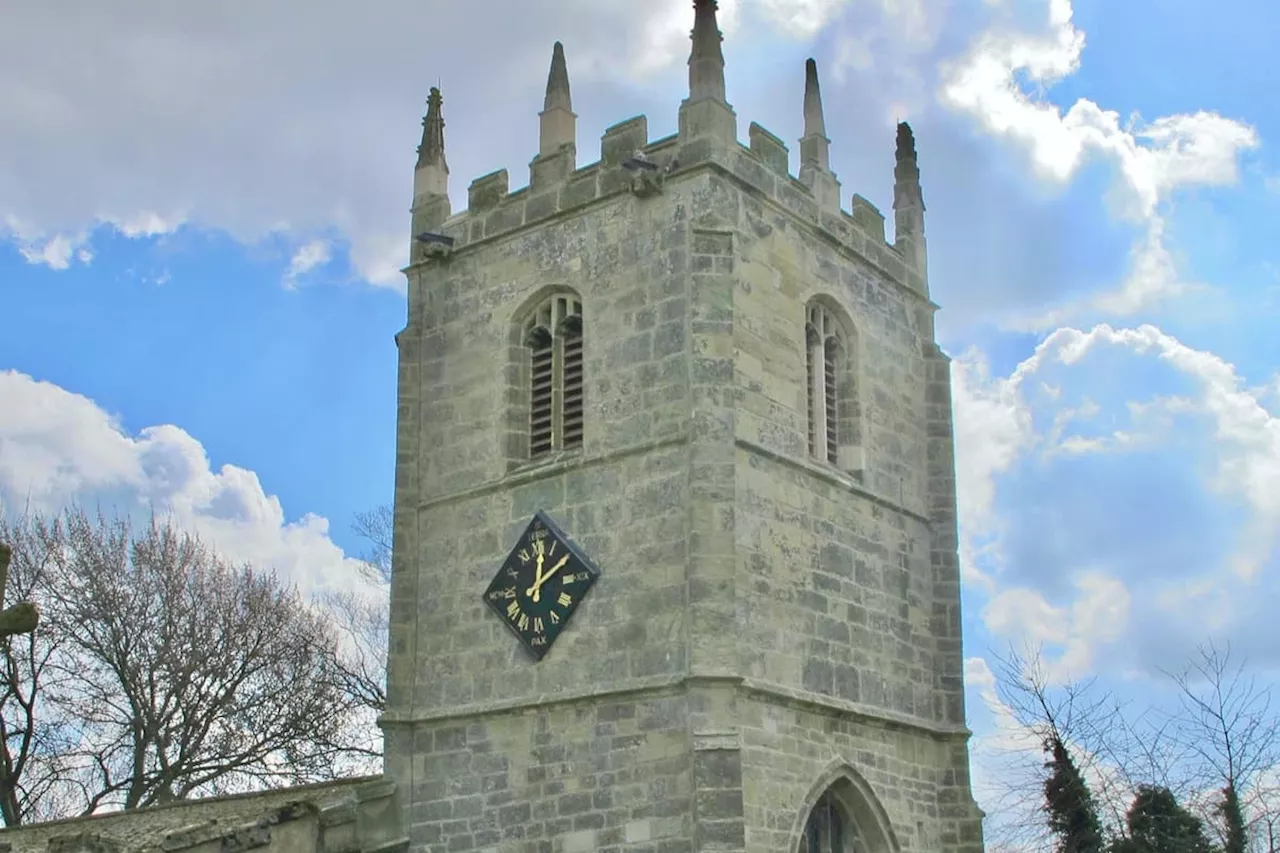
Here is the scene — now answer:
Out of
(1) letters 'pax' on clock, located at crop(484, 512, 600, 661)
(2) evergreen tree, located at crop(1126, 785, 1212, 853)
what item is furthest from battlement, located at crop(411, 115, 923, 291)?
(2) evergreen tree, located at crop(1126, 785, 1212, 853)

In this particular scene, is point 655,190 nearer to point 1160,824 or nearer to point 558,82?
point 558,82

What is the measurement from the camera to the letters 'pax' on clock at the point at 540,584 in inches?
739

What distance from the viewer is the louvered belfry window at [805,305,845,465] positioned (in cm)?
2008

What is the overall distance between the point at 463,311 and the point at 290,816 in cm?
665

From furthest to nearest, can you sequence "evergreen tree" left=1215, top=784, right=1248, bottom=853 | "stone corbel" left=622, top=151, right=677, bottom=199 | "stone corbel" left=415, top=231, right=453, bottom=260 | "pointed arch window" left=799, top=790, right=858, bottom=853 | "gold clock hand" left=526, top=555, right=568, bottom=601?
"stone corbel" left=415, top=231, right=453, bottom=260
"evergreen tree" left=1215, top=784, right=1248, bottom=853
"stone corbel" left=622, top=151, right=677, bottom=199
"gold clock hand" left=526, top=555, right=568, bottom=601
"pointed arch window" left=799, top=790, right=858, bottom=853

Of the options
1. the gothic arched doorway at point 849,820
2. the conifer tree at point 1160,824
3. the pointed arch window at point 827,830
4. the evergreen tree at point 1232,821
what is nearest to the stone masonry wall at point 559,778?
the pointed arch window at point 827,830

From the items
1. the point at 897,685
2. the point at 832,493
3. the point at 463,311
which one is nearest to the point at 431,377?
the point at 463,311

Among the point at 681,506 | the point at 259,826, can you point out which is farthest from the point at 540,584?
the point at 259,826

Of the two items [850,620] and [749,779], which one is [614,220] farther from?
[749,779]

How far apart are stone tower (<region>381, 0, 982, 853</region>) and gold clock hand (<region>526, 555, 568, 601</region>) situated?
293mm

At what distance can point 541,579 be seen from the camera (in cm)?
1916

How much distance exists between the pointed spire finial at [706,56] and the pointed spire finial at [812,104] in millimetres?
2364

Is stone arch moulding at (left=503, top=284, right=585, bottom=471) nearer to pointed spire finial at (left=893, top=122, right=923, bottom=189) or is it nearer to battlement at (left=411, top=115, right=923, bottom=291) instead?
battlement at (left=411, top=115, right=923, bottom=291)

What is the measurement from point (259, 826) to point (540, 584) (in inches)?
158
